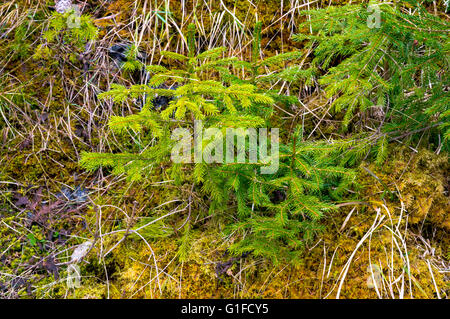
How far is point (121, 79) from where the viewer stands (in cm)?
262

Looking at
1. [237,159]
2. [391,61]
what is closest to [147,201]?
[237,159]

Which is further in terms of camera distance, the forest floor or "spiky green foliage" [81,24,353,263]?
the forest floor

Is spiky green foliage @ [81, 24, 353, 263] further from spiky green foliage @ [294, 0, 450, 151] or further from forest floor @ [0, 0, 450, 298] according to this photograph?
spiky green foliage @ [294, 0, 450, 151]

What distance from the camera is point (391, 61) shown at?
1.91 m

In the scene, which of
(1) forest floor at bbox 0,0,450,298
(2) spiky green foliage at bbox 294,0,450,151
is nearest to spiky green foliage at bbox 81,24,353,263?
(1) forest floor at bbox 0,0,450,298

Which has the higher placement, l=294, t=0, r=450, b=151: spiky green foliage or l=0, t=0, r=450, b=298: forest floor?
l=294, t=0, r=450, b=151: spiky green foliage

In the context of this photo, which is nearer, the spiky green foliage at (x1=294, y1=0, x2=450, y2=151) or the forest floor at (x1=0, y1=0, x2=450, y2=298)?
the spiky green foliage at (x1=294, y1=0, x2=450, y2=151)

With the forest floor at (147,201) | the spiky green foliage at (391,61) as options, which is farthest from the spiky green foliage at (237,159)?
the spiky green foliage at (391,61)

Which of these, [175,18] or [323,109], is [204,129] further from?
[175,18]

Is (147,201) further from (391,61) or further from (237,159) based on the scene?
(391,61)

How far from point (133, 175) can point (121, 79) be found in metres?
1.24

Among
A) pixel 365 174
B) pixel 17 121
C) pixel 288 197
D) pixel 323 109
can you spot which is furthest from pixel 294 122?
pixel 17 121

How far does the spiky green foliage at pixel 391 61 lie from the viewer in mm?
1564

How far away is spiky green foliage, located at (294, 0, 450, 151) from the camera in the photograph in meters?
1.56
